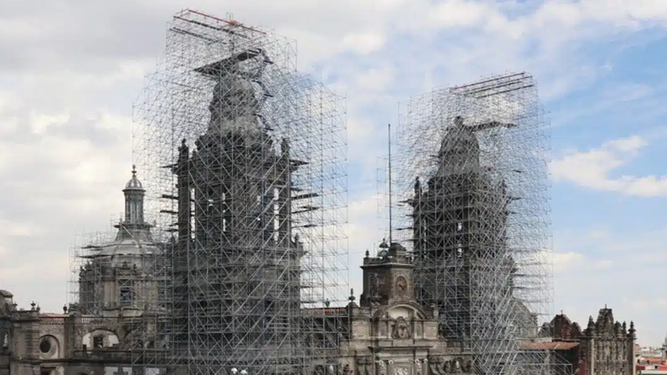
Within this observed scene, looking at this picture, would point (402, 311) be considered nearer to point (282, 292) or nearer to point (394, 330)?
point (394, 330)

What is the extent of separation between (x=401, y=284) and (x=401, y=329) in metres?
3.63

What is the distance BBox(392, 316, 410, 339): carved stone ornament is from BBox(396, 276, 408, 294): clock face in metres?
2.29

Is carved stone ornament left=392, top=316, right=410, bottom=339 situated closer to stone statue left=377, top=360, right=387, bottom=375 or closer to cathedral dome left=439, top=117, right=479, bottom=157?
stone statue left=377, top=360, right=387, bottom=375

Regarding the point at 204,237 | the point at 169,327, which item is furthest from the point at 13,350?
the point at 204,237

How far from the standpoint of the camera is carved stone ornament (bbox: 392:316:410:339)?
3068 inches

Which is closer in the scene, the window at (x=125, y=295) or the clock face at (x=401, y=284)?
the clock face at (x=401, y=284)

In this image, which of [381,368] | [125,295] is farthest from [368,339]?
[125,295]

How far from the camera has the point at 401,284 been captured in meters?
79.8

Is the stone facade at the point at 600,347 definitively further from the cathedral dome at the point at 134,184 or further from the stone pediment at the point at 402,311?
the cathedral dome at the point at 134,184

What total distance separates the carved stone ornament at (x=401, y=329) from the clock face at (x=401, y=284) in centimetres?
229

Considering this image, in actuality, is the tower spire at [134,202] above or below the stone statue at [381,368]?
above

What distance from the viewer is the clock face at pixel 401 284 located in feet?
261

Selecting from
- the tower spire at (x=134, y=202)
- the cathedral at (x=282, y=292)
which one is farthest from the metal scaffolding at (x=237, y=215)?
the tower spire at (x=134, y=202)

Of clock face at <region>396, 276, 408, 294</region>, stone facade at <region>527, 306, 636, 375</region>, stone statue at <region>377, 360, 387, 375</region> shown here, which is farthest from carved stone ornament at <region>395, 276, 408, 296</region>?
stone facade at <region>527, 306, 636, 375</region>
